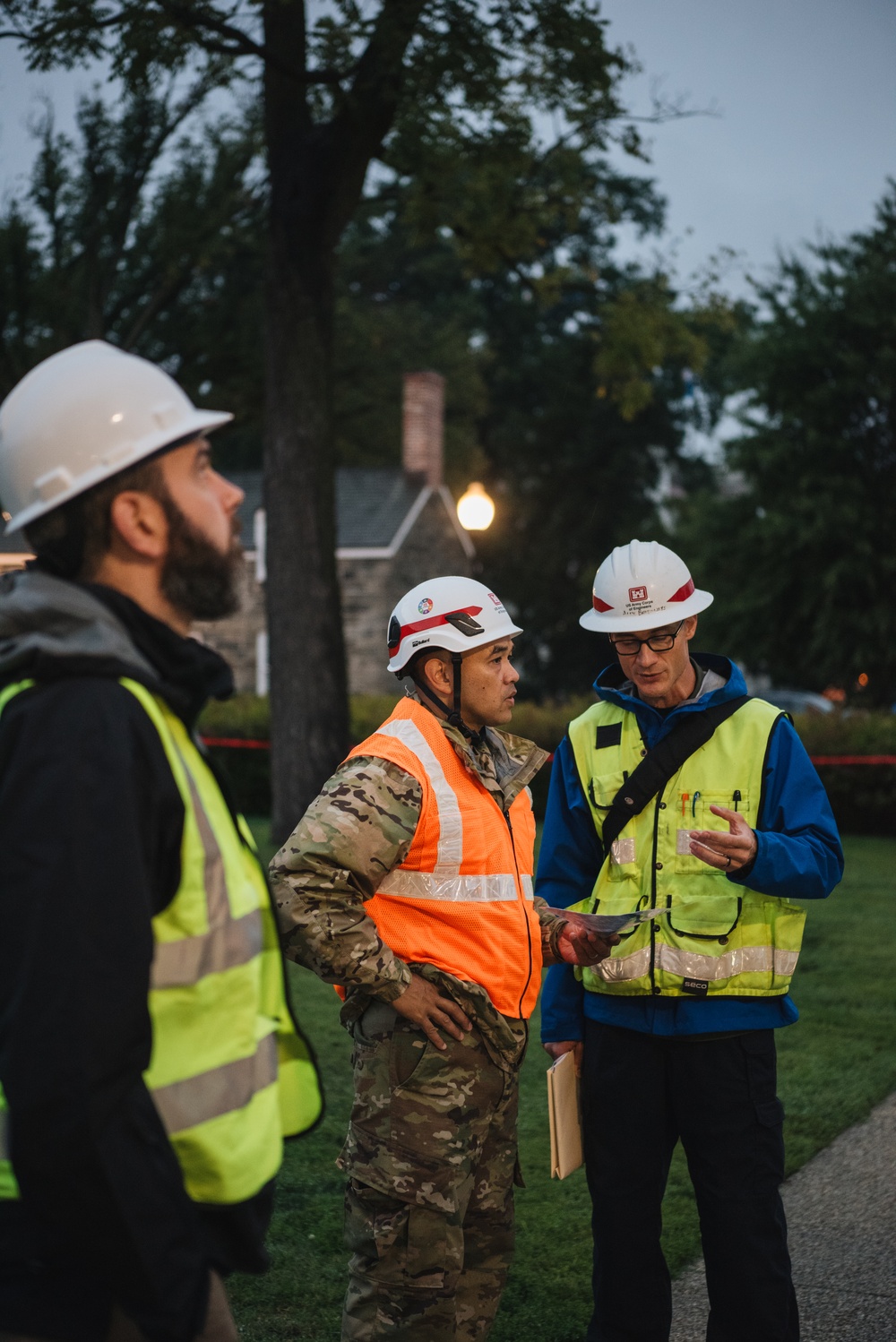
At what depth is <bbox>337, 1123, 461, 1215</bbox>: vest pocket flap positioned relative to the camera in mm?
2949

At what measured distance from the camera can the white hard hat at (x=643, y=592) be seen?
3570 millimetres

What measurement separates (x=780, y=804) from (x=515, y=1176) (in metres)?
1.17

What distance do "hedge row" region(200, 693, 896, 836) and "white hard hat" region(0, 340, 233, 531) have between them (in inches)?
493

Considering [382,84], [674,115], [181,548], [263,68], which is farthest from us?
[674,115]

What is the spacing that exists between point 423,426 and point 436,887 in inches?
1179

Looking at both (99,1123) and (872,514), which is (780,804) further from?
(872,514)

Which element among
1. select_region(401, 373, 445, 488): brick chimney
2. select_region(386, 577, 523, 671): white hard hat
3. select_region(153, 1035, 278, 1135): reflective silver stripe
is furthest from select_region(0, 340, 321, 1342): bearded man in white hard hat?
select_region(401, 373, 445, 488): brick chimney

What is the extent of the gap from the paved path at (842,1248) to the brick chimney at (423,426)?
27.7m

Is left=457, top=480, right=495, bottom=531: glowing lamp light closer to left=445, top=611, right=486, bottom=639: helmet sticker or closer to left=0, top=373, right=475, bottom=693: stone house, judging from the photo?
left=445, top=611, right=486, bottom=639: helmet sticker

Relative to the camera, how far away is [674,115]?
562 inches

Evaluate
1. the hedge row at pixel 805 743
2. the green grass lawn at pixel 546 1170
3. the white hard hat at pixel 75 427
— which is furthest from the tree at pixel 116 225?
the white hard hat at pixel 75 427

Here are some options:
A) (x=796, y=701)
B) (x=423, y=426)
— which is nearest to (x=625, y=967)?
(x=423, y=426)

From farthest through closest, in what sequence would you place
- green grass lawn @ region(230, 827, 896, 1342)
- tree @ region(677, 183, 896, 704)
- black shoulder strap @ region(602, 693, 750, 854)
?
tree @ region(677, 183, 896, 704) → green grass lawn @ region(230, 827, 896, 1342) → black shoulder strap @ region(602, 693, 750, 854)

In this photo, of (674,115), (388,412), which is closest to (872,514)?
(674,115)
